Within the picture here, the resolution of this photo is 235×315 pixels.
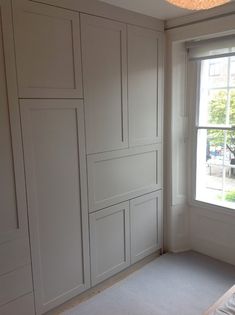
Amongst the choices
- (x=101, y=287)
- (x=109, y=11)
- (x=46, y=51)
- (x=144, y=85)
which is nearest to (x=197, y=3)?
(x=46, y=51)

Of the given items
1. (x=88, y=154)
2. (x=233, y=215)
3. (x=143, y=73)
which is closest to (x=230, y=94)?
(x=143, y=73)

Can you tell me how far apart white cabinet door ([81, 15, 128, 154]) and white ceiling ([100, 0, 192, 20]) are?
15 cm

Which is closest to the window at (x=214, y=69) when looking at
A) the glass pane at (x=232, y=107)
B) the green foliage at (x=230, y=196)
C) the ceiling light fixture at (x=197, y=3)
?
the glass pane at (x=232, y=107)

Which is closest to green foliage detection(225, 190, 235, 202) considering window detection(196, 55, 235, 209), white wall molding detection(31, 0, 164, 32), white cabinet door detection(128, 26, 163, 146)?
window detection(196, 55, 235, 209)

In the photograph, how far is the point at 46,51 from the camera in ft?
6.05

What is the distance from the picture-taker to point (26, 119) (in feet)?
5.87

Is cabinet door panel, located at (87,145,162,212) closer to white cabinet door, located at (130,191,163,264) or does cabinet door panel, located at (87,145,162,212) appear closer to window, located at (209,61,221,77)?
white cabinet door, located at (130,191,163,264)

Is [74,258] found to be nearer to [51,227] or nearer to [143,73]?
[51,227]

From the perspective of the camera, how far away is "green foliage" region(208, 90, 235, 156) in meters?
2.63

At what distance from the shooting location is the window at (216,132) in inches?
104

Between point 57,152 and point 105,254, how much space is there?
1009 millimetres

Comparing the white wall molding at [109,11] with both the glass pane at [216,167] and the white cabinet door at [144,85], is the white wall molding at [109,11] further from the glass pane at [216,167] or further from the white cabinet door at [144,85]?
the glass pane at [216,167]

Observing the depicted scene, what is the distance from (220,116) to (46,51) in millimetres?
1706

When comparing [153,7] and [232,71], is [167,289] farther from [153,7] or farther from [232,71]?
[153,7]
